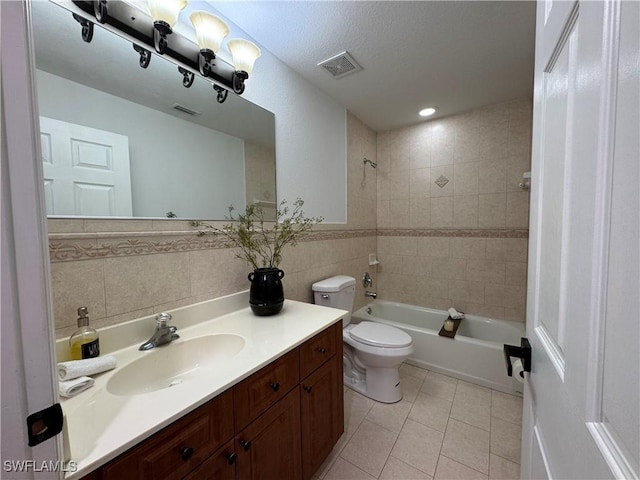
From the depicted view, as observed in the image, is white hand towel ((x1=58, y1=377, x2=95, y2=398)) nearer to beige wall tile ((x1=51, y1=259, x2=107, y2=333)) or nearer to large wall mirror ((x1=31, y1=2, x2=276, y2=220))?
beige wall tile ((x1=51, y1=259, x2=107, y2=333))

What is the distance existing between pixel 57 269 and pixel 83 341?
0.82 feet

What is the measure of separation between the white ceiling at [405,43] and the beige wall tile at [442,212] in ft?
3.03

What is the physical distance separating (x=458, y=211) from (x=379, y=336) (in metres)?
1.55

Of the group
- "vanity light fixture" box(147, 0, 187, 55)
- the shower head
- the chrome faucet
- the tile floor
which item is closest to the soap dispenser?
the chrome faucet

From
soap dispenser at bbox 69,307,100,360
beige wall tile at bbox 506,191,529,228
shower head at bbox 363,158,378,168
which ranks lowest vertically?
soap dispenser at bbox 69,307,100,360

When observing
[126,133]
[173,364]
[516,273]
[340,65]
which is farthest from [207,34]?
[516,273]

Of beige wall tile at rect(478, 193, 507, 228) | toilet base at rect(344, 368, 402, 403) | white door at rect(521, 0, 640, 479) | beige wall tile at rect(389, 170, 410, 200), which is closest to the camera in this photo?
white door at rect(521, 0, 640, 479)

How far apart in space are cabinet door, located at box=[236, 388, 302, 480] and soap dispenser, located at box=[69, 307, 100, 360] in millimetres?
572

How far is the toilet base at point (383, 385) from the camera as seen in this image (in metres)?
1.76

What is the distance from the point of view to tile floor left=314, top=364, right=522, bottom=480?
4.18ft

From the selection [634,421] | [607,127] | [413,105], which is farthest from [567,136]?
[413,105]

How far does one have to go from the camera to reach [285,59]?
163cm

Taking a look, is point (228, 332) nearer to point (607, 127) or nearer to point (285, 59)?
point (607, 127)

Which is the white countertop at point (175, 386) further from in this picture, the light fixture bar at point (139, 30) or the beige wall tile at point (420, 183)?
the beige wall tile at point (420, 183)
